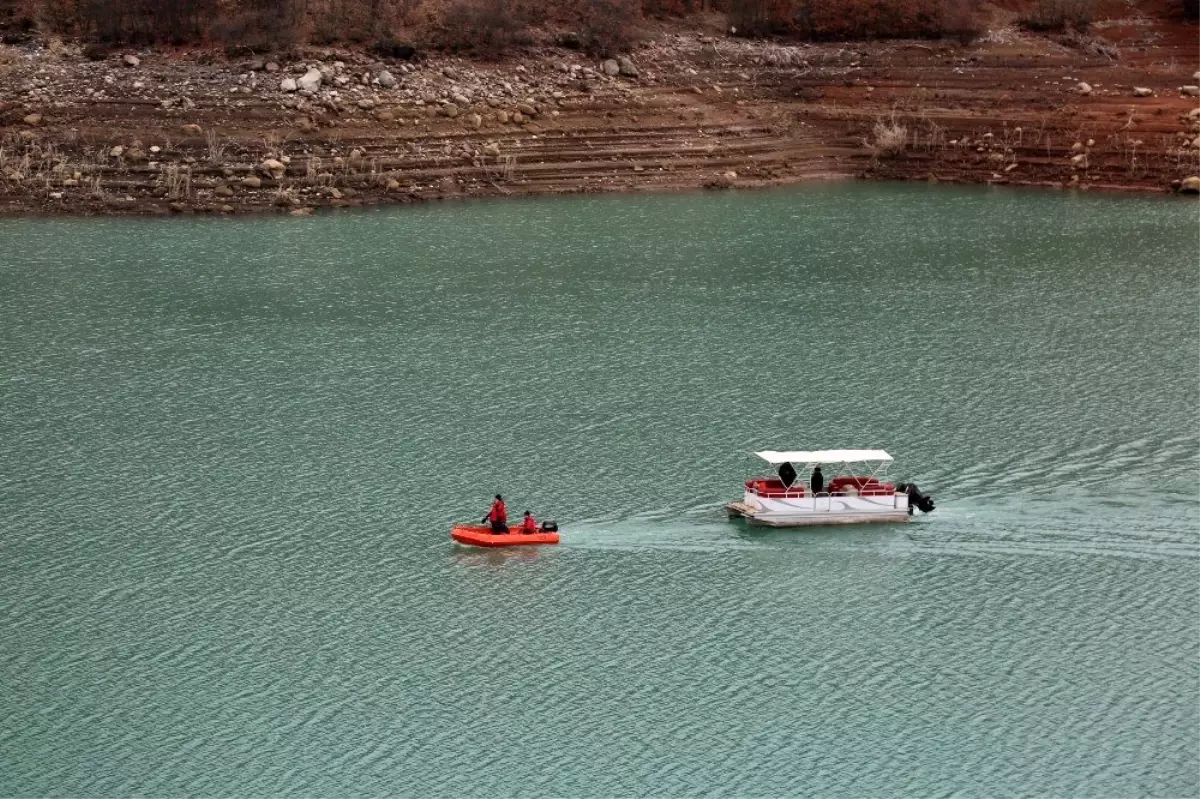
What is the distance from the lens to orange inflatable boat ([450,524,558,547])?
132 feet

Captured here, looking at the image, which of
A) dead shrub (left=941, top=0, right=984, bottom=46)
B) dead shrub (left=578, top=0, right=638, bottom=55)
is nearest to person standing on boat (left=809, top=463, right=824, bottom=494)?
dead shrub (left=578, top=0, right=638, bottom=55)

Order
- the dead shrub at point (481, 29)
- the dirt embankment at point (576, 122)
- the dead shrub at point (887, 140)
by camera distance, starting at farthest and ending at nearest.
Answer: the dead shrub at point (481, 29), the dead shrub at point (887, 140), the dirt embankment at point (576, 122)

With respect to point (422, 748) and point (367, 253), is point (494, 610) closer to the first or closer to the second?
point (422, 748)

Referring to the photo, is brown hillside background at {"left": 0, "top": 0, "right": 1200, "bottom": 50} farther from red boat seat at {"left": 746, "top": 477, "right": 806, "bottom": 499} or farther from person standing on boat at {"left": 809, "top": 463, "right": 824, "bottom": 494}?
person standing on boat at {"left": 809, "top": 463, "right": 824, "bottom": 494}

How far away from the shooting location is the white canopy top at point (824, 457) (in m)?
42.7

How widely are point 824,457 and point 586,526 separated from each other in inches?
246

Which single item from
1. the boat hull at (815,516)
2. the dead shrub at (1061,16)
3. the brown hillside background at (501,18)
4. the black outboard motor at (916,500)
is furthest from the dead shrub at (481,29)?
the black outboard motor at (916,500)

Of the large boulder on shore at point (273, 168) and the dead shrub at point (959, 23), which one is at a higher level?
the dead shrub at point (959, 23)

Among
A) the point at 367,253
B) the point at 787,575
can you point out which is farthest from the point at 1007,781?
the point at 367,253

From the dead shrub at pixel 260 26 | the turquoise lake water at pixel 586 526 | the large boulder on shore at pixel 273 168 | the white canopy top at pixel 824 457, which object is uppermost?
the dead shrub at pixel 260 26

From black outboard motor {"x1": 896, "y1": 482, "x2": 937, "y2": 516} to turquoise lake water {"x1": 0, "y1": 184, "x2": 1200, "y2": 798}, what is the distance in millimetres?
549

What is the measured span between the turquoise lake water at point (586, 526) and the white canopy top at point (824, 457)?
1703mm

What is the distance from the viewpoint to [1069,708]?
33312 mm

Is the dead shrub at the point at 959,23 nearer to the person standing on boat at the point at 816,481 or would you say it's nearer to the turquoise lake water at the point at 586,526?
the turquoise lake water at the point at 586,526
